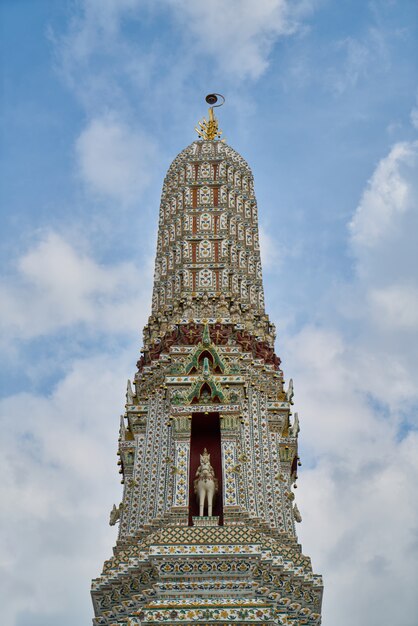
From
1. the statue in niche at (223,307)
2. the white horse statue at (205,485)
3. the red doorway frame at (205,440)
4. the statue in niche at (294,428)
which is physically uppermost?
the statue in niche at (223,307)

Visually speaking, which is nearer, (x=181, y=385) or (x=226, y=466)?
(x=226, y=466)

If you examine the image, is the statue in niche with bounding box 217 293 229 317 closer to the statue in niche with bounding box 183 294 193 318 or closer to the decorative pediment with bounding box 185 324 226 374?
the statue in niche with bounding box 183 294 193 318

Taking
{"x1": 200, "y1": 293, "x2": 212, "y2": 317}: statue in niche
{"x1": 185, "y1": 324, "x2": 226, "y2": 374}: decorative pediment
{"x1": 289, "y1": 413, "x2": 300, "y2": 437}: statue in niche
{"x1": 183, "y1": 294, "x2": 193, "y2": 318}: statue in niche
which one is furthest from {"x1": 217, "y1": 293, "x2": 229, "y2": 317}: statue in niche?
{"x1": 289, "y1": 413, "x2": 300, "y2": 437}: statue in niche

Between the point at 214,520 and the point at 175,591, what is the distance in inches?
95.8

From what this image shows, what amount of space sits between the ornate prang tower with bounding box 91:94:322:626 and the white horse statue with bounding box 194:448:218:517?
4cm

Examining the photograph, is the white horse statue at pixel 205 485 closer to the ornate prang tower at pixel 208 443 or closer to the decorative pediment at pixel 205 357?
the ornate prang tower at pixel 208 443

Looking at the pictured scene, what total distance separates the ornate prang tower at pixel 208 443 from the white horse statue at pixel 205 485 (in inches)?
1.5

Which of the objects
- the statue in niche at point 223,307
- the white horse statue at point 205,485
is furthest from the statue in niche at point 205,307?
the white horse statue at point 205,485

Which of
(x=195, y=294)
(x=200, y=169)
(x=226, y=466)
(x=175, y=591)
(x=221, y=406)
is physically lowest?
(x=175, y=591)

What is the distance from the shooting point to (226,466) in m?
24.5

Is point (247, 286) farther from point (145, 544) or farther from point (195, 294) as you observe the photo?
point (145, 544)

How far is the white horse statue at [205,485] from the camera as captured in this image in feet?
78.2

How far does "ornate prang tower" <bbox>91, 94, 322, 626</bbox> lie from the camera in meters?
21.4

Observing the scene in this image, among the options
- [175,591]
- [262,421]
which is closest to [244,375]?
[262,421]
